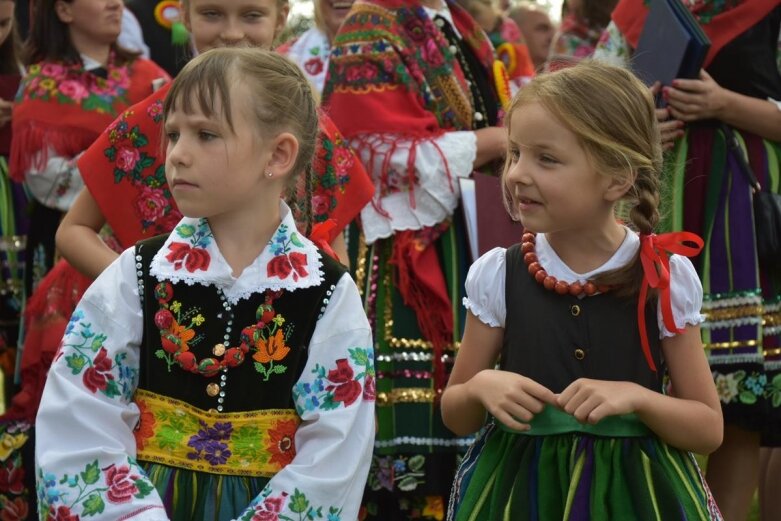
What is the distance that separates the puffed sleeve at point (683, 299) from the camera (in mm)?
2570

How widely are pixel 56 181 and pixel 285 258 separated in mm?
1900

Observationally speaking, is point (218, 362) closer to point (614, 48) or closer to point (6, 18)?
point (614, 48)

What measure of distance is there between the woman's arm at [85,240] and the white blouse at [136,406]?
596 millimetres

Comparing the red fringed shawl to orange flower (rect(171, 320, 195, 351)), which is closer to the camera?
orange flower (rect(171, 320, 195, 351))

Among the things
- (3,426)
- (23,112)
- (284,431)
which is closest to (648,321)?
(284,431)

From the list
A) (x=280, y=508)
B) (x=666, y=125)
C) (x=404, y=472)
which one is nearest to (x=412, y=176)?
(x=666, y=125)

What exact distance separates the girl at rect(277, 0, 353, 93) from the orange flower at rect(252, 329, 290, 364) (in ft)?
8.92

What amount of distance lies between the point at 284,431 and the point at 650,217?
2.96 feet

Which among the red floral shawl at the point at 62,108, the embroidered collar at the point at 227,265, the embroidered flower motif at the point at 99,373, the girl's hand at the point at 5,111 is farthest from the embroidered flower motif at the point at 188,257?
the girl's hand at the point at 5,111

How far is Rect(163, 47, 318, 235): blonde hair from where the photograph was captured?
98.7 inches

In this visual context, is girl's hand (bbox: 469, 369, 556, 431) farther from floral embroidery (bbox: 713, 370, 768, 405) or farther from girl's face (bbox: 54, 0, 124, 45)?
girl's face (bbox: 54, 0, 124, 45)

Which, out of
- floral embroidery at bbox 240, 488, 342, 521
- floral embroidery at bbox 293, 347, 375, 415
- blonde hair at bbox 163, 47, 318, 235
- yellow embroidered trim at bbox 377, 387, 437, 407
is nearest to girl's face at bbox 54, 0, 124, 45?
yellow embroidered trim at bbox 377, 387, 437, 407

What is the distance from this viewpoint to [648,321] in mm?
2588

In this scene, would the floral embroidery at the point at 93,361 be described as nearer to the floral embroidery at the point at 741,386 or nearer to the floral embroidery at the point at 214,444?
the floral embroidery at the point at 214,444
